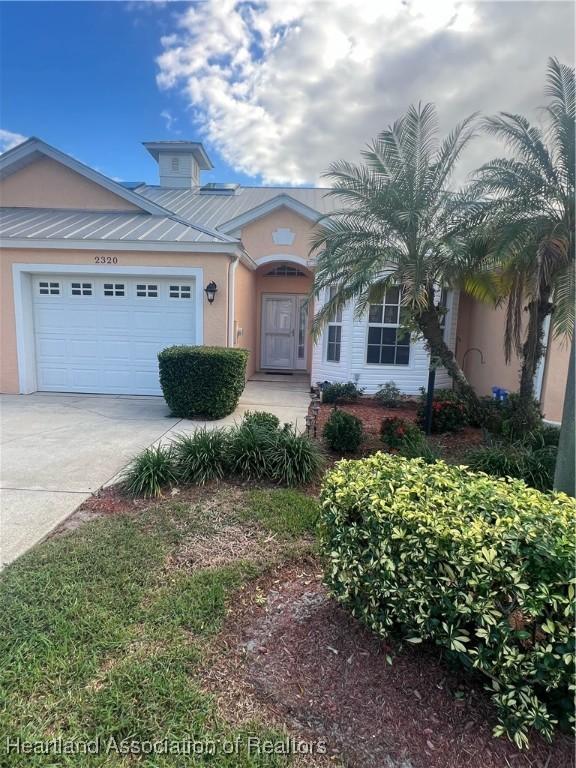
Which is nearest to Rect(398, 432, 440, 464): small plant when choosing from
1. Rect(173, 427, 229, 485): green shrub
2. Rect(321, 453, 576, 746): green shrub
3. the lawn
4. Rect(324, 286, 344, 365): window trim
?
Rect(173, 427, 229, 485): green shrub

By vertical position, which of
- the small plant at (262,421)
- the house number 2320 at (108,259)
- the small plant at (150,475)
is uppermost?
the house number 2320 at (108,259)

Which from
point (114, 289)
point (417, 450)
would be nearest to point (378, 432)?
point (417, 450)

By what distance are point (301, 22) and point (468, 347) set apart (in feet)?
28.6

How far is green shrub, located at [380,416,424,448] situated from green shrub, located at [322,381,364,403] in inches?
140

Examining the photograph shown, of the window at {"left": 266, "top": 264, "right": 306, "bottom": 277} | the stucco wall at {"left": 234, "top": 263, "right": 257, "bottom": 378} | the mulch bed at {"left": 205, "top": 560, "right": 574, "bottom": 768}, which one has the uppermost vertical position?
the window at {"left": 266, "top": 264, "right": 306, "bottom": 277}

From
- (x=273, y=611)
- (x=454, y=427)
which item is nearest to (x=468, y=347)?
(x=454, y=427)

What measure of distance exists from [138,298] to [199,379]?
2.97 metres

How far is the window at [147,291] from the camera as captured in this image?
30.1 ft

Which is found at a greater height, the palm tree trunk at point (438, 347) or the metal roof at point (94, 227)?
the metal roof at point (94, 227)

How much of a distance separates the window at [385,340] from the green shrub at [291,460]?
244 inches

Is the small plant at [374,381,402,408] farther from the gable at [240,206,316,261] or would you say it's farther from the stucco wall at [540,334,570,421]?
the gable at [240,206,316,261]

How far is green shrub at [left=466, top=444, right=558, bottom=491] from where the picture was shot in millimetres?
4818

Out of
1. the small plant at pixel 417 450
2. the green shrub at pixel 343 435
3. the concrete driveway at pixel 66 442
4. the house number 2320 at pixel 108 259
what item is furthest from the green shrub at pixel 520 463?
the house number 2320 at pixel 108 259

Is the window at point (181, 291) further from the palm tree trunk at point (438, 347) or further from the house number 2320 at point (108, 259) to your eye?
the palm tree trunk at point (438, 347)
